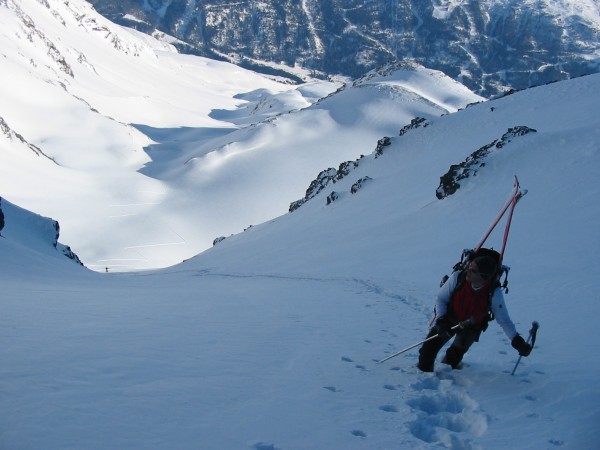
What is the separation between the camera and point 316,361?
632 centimetres

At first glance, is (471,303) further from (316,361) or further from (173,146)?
(173,146)

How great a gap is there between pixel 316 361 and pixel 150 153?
264 feet

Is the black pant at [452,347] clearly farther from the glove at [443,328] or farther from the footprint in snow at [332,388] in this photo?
the footprint in snow at [332,388]

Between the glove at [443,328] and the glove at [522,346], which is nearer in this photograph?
the glove at [522,346]

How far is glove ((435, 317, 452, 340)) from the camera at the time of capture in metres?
5.81

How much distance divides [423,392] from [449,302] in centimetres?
109

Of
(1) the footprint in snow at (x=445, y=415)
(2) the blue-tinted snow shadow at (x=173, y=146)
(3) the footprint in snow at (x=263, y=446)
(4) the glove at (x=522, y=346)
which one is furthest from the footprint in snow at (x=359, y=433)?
(2) the blue-tinted snow shadow at (x=173, y=146)

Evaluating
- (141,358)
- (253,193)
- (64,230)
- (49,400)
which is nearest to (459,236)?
(141,358)

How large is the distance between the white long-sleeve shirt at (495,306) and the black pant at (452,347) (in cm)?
27

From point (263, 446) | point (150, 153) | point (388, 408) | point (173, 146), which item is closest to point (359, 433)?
point (388, 408)

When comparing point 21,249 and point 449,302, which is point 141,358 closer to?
point 449,302

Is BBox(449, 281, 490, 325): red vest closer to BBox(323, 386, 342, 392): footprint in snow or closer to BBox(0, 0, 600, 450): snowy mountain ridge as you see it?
BBox(0, 0, 600, 450): snowy mountain ridge

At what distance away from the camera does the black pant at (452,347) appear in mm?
5855

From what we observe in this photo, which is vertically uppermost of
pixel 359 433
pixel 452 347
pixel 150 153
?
pixel 150 153
